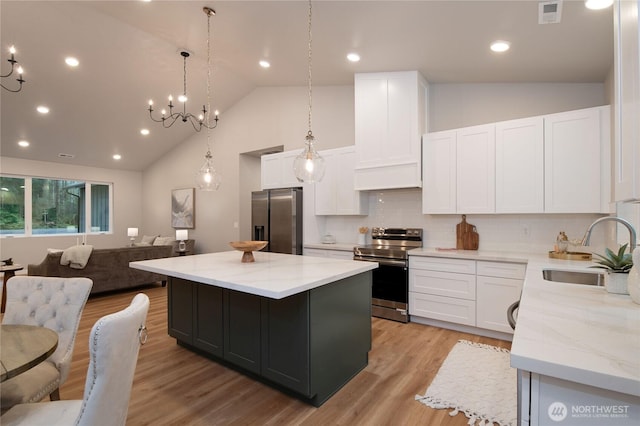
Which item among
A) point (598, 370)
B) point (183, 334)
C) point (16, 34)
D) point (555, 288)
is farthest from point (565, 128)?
point (16, 34)

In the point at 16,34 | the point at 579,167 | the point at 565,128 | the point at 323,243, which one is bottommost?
the point at 323,243

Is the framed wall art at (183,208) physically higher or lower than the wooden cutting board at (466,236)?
higher

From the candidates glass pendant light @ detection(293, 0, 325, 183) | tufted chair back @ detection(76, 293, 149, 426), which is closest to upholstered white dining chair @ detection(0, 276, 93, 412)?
tufted chair back @ detection(76, 293, 149, 426)

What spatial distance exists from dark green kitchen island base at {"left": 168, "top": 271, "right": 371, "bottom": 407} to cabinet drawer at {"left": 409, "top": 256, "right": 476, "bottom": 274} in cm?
116

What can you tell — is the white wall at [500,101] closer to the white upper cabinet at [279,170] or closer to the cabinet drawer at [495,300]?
the cabinet drawer at [495,300]

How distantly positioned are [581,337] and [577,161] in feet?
9.09

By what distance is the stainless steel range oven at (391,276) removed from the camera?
372 cm

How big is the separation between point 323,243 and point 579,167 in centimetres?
321

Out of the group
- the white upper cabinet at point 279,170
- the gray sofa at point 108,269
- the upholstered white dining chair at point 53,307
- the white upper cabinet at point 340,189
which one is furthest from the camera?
the white upper cabinet at point 279,170

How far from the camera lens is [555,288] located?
1562 millimetres

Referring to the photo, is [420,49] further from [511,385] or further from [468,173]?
[511,385]

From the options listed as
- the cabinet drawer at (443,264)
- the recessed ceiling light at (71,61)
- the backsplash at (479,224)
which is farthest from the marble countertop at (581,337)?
the recessed ceiling light at (71,61)

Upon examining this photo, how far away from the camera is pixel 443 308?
3496 mm

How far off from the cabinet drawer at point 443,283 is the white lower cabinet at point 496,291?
9 cm
